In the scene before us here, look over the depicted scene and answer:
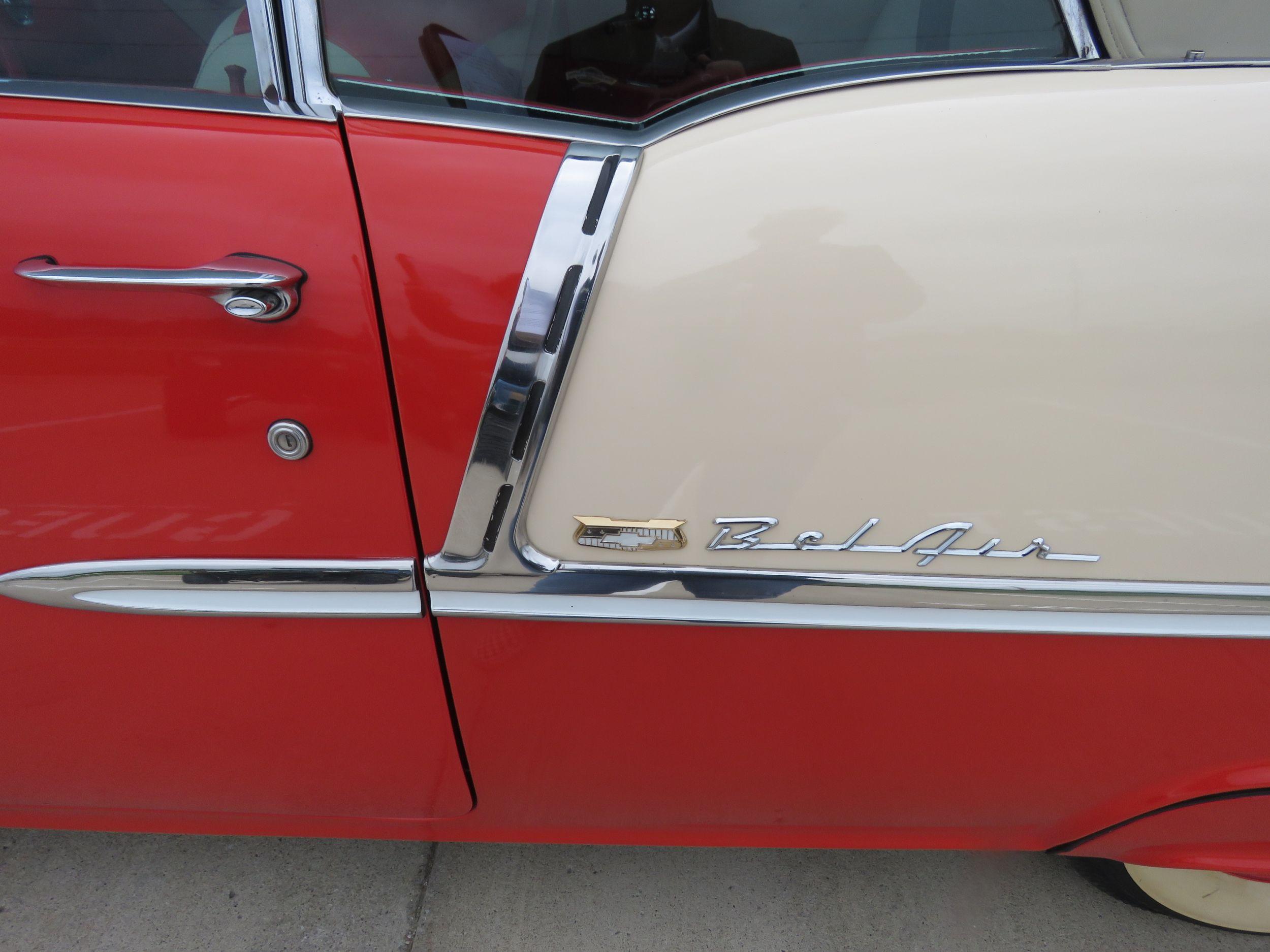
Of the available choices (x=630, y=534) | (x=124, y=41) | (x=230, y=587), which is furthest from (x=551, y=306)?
(x=124, y=41)

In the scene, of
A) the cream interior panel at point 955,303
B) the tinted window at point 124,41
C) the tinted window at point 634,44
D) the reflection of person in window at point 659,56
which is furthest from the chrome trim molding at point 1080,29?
the tinted window at point 124,41

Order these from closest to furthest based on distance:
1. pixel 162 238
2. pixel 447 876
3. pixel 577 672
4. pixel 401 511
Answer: pixel 162 238, pixel 401 511, pixel 577 672, pixel 447 876

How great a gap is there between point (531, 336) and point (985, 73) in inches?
25.1

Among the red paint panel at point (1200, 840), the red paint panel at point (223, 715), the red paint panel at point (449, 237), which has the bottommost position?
the red paint panel at point (223, 715)

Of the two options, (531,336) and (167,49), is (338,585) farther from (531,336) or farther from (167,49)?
(167,49)

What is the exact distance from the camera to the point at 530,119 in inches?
36.9

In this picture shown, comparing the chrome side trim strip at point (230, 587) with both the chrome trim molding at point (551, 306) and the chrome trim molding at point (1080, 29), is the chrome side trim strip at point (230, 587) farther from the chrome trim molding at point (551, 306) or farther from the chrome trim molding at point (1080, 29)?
the chrome trim molding at point (1080, 29)

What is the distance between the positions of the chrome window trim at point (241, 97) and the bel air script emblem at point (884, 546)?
71cm

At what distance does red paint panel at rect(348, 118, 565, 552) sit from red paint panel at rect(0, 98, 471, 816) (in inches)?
1.5

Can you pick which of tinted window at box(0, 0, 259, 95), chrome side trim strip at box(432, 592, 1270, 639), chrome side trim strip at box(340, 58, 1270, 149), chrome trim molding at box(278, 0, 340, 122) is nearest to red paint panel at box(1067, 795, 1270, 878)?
chrome side trim strip at box(432, 592, 1270, 639)

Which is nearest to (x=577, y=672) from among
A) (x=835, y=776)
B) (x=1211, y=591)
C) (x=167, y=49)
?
(x=835, y=776)

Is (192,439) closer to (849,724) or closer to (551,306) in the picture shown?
(551,306)

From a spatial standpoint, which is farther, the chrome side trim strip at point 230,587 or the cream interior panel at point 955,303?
the chrome side trim strip at point 230,587

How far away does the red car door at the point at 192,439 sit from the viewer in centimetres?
88
